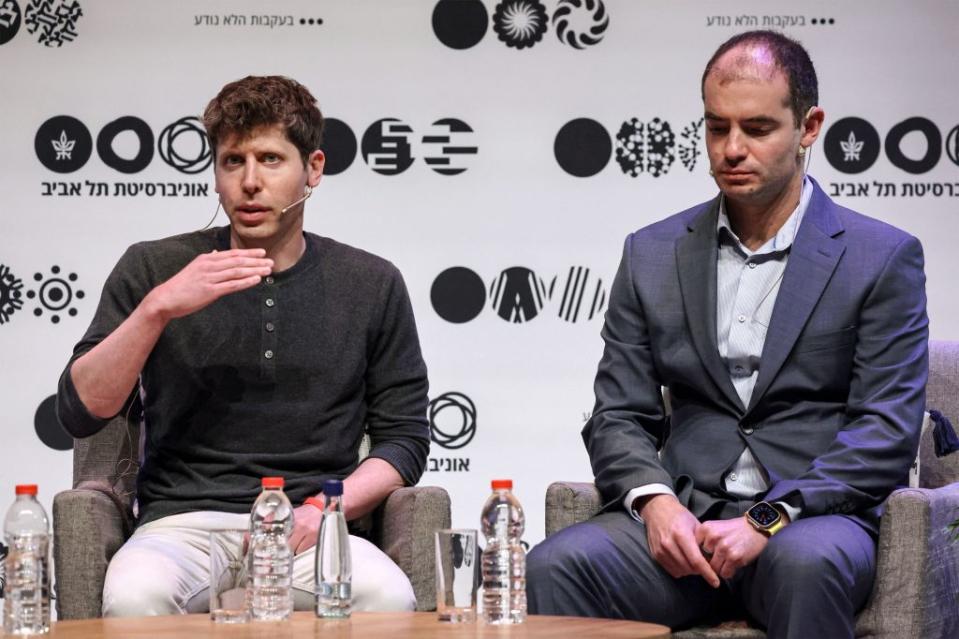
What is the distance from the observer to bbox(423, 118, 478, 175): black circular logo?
191 inches

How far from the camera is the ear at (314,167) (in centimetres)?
354

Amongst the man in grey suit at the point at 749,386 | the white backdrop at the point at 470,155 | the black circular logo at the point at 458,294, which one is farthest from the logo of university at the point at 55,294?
the man in grey suit at the point at 749,386

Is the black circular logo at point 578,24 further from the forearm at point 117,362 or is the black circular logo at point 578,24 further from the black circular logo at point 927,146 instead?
the forearm at point 117,362

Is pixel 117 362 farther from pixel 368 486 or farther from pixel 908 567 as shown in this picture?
pixel 908 567

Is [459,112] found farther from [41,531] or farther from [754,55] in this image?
[41,531]

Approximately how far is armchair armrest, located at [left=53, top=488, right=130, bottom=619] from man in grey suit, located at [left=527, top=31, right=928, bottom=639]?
98 cm

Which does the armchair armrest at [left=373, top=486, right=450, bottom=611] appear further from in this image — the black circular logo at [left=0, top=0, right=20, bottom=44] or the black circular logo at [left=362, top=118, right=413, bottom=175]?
the black circular logo at [left=0, top=0, right=20, bottom=44]

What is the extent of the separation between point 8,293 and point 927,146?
10.9 feet

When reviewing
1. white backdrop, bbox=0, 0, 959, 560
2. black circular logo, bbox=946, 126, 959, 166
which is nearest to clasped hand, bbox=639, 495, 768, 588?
white backdrop, bbox=0, 0, 959, 560

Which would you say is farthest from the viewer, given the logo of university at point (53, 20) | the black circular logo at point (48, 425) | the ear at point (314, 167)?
the logo of university at point (53, 20)

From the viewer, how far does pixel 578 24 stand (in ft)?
16.0

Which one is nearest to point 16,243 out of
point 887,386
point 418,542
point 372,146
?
point 372,146

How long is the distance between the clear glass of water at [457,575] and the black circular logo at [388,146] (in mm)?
2532

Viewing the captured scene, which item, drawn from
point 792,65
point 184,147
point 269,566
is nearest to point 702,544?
point 269,566
